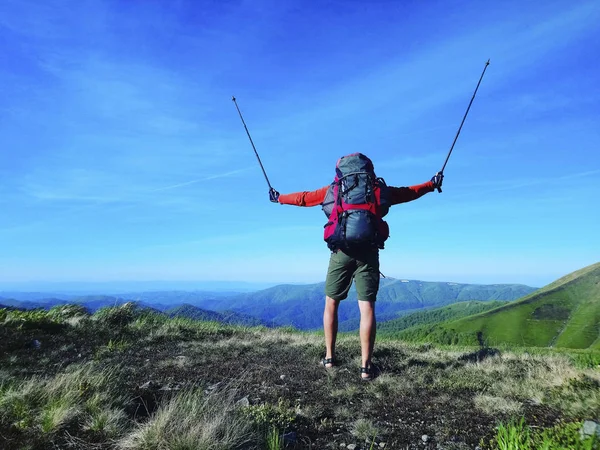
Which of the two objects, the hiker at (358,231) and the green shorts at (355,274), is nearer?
the hiker at (358,231)

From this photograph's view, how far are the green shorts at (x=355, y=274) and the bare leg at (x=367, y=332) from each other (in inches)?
→ 5.9

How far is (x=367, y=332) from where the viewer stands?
6.23m

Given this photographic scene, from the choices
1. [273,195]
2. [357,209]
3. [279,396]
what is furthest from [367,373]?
[273,195]

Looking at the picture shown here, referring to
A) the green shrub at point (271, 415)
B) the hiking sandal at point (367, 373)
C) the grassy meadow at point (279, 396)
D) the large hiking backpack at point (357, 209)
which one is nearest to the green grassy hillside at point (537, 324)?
the grassy meadow at point (279, 396)

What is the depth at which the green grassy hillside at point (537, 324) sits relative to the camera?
142 m

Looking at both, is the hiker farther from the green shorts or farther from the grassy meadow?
the grassy meadow

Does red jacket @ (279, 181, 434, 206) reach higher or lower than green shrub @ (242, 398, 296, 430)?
higher

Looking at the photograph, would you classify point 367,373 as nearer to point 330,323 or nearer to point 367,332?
point 367,332

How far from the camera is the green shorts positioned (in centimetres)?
643

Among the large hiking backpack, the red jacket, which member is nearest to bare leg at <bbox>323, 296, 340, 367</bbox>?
the large hiking backpack

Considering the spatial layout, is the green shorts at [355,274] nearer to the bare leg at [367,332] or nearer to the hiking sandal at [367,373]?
the bare leg at [367,332]

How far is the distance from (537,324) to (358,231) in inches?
7534

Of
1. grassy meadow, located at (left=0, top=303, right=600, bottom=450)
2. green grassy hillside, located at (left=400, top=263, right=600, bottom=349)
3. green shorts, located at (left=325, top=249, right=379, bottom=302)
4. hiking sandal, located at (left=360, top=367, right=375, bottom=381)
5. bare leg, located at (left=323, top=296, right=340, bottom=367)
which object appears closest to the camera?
grassy meadow, located at (left=0, top=303, right=600, bottom=450)

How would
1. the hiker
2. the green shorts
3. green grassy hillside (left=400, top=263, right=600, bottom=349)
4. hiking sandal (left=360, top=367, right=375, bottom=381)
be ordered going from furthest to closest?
1. green grassy hillside (left=400, top=263, right=600, bottom=349)
2. the green shorts
3. the hiker
4. hiking sandal (left=360, top=367, right=375, bottom=381)
